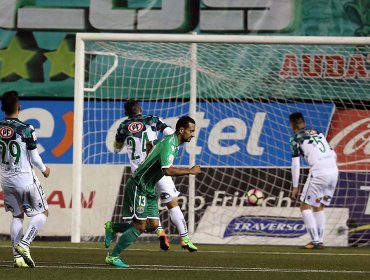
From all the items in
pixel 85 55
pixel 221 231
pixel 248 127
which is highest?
pixel 85 55

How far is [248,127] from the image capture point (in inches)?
675

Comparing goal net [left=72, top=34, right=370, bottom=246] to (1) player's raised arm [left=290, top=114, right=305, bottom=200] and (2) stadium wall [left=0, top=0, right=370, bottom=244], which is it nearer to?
(2) stadium wall [left=0, top=0, right=370, bottom=244]

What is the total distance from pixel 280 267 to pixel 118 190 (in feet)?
20.0

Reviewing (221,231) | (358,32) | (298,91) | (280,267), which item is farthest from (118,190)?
(280,267)

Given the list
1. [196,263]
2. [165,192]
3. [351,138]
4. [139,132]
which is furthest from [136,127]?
[351,138]

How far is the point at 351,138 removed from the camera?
17.0m

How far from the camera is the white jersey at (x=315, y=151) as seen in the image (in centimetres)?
1570

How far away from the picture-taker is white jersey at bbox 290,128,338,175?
15703 millimetres

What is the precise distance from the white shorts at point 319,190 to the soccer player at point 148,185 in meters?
5.18

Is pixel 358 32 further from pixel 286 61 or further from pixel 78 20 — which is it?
pixel 78 20

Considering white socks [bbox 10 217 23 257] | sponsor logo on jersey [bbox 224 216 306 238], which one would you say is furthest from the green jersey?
sponsor logo on jersey [bbox 224 216 306 238]

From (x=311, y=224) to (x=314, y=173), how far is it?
0.80 meters

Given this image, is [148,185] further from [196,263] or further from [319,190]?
[319,190]

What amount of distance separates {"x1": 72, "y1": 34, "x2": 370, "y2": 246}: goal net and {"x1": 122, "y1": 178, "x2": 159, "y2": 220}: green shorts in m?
5.49
